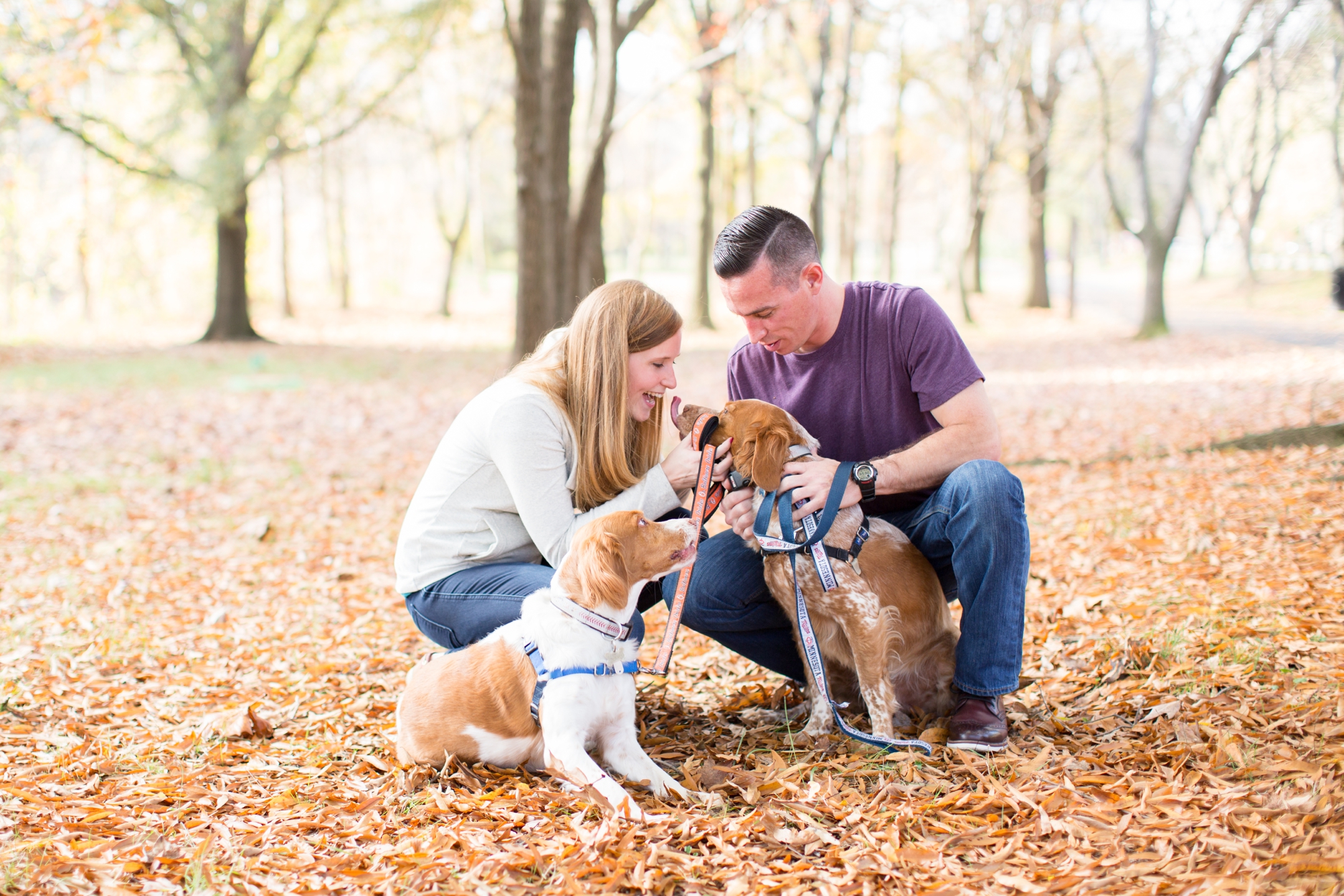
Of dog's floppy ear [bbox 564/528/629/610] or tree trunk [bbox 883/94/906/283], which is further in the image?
tree trunk [bbox 883/94/906/283]

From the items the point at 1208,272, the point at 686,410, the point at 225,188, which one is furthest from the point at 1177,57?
the point at 1208,272

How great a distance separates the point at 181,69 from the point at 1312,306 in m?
28.3

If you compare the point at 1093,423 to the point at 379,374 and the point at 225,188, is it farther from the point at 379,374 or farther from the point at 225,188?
the point at 225,188

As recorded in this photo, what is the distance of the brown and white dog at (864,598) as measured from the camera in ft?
11.9

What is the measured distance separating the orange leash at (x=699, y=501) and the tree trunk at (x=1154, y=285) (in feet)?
57.6

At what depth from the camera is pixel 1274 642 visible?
4.13 meters

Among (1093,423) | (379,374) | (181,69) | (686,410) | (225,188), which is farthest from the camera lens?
(181,69)

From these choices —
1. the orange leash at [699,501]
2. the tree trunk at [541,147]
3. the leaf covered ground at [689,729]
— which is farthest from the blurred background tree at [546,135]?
the orange leash at [699,501]

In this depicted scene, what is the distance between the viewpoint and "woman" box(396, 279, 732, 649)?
12.3 ft

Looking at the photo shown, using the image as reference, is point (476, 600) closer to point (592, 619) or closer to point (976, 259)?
point (592, 619)

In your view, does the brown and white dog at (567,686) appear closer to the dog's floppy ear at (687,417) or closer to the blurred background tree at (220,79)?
the dog's floppy ear at (687,417)

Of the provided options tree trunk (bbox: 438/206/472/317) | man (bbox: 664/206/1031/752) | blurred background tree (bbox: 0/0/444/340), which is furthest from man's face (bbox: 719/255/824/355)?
tree trunk (bbox: 438/206/472/317)

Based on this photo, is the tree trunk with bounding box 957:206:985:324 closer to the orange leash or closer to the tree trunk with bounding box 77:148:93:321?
the orange leash

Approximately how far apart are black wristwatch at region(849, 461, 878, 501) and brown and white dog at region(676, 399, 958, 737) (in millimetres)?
91
